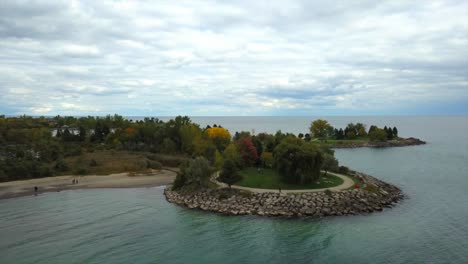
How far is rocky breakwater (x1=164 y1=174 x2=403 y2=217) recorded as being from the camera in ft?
139

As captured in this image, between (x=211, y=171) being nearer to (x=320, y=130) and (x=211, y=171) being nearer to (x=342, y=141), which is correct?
(x=342, y=141)

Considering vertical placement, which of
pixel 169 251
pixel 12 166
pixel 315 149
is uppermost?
pixel 315 149

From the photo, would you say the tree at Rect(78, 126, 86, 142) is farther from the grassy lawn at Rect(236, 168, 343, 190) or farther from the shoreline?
the shoreline

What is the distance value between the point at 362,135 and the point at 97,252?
13905 cm

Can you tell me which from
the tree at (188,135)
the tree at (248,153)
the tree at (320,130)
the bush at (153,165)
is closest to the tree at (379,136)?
the tree at (320,130)

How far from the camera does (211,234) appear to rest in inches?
1459

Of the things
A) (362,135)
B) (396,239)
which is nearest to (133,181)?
(396,239)

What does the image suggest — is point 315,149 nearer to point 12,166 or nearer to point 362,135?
point 12,166

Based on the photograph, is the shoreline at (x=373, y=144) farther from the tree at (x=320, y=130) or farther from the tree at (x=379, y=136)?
the tree at (x=320, y=130)

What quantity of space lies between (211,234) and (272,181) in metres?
18.2

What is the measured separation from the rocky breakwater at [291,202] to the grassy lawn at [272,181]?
354 cm

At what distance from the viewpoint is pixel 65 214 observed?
43.8 m

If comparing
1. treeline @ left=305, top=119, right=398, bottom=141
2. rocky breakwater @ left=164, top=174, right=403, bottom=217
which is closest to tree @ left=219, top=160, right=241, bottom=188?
rocky breakwater @ left=164, top=174, right=403, bottom=217

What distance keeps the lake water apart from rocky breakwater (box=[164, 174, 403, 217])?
5.43 ft
